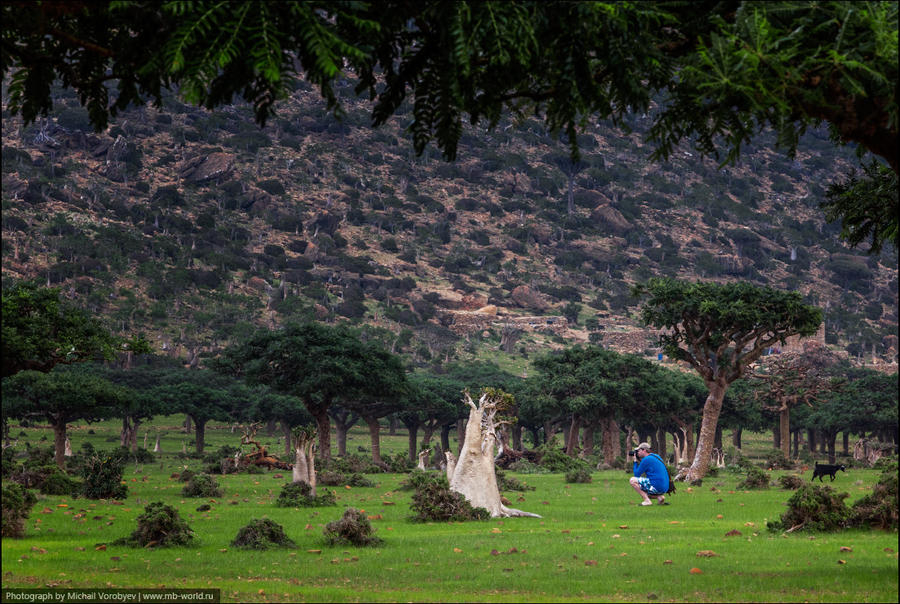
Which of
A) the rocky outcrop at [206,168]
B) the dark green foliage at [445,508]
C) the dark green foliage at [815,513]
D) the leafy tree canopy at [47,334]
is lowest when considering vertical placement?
the dark green foliage at [445,508]

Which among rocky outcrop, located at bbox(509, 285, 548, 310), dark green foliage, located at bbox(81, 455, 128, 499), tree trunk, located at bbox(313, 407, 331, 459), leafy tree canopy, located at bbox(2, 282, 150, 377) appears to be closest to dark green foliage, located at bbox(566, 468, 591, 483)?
tree trunk, located at bbox(313, 407, 331, 459)

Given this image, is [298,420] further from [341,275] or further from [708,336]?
[341,275]

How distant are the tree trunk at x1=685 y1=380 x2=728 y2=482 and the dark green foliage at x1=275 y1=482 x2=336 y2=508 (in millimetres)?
18153

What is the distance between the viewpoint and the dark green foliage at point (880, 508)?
18.2 meters

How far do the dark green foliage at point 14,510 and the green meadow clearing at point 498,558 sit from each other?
42 centimetres

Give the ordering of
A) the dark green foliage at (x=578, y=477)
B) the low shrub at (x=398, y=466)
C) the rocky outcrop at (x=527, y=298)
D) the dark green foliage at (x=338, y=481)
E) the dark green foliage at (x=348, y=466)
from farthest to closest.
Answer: the rocky outcrop at (x=527, y=298), the low shrub at (x=398, y=466), the dark green foliage at (x=348, y=466), the dark green foliage at (x=578, y=477), the dark green foliage at (x=338, y=481)

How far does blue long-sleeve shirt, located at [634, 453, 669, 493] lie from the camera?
2566 cm

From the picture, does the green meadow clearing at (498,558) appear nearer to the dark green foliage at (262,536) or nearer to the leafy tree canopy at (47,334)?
the dark green foliage at (262,536)

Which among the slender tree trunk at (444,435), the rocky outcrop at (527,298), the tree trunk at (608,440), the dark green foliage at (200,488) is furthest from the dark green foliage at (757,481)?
the rocky outcrop at (527,298)

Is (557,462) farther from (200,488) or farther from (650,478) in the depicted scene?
(650,478)

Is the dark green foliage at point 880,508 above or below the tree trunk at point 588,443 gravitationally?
above

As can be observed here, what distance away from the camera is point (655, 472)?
26281mm

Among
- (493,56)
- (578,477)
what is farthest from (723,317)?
(493,56)

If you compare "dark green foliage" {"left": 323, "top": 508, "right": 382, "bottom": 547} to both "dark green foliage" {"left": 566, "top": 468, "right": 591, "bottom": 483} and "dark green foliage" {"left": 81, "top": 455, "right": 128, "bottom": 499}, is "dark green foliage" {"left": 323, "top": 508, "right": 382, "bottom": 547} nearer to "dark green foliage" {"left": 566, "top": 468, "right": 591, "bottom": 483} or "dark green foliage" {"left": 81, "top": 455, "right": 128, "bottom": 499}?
"dark green foliage" {"left": 81, "top": 455, "right": 128, "bottom": 499}
